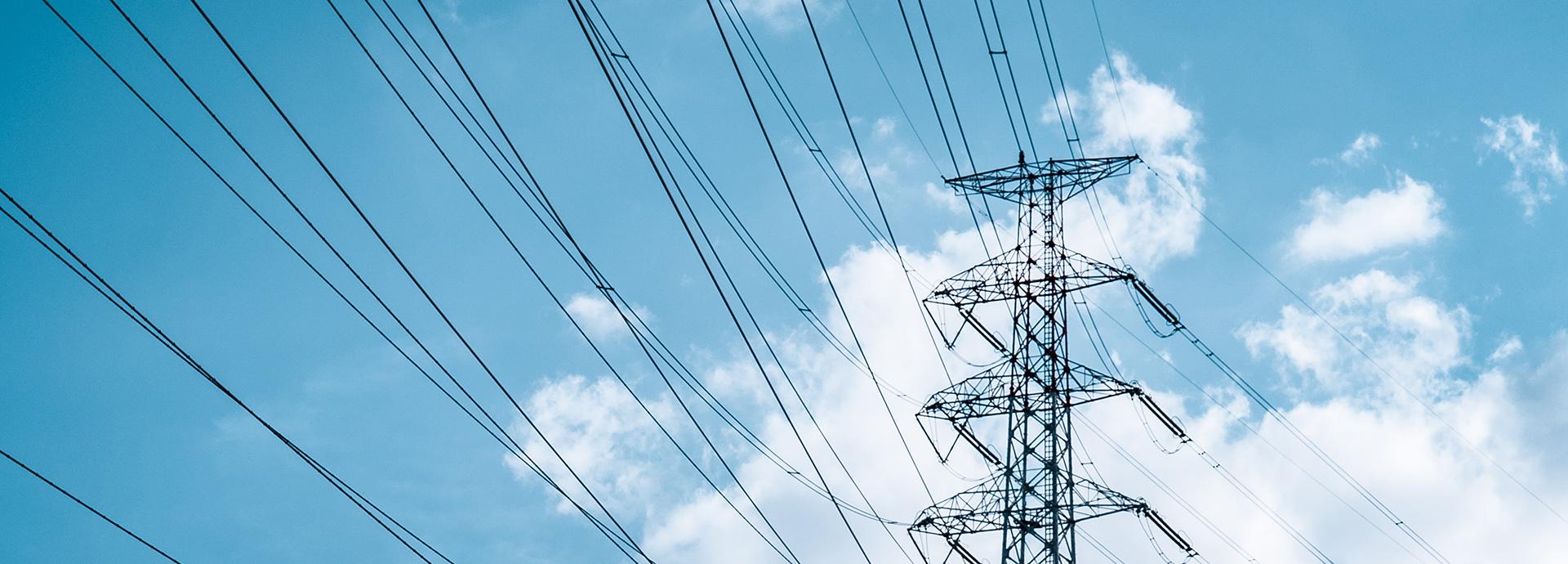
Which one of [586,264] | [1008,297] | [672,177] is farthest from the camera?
[1008,297]

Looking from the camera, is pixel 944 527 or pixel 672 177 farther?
pixel 944 527

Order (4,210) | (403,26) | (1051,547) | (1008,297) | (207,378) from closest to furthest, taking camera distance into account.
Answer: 1. (4,210)
2. (207,378)
3. (403,26)
4. (1051,547)
5. (1008,297)

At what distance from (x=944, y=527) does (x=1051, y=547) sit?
2162 mm

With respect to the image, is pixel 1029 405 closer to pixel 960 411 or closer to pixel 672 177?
pixel 960 411

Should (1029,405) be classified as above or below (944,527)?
above

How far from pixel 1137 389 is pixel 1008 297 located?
3218 mm

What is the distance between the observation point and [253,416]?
465 inches

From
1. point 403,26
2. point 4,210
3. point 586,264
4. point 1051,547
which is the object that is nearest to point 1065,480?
point 1051,547

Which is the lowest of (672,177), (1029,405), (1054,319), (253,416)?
(253,416)

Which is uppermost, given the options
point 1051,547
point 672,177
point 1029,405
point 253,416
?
point 1029,405

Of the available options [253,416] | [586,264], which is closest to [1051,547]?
[586,264]

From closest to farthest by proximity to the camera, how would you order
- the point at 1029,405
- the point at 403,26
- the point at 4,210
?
the point at 4,210, the point at 403,26, the point at 1029,405

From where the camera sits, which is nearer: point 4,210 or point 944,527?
point 4,210

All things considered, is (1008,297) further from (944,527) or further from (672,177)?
(672,177)
